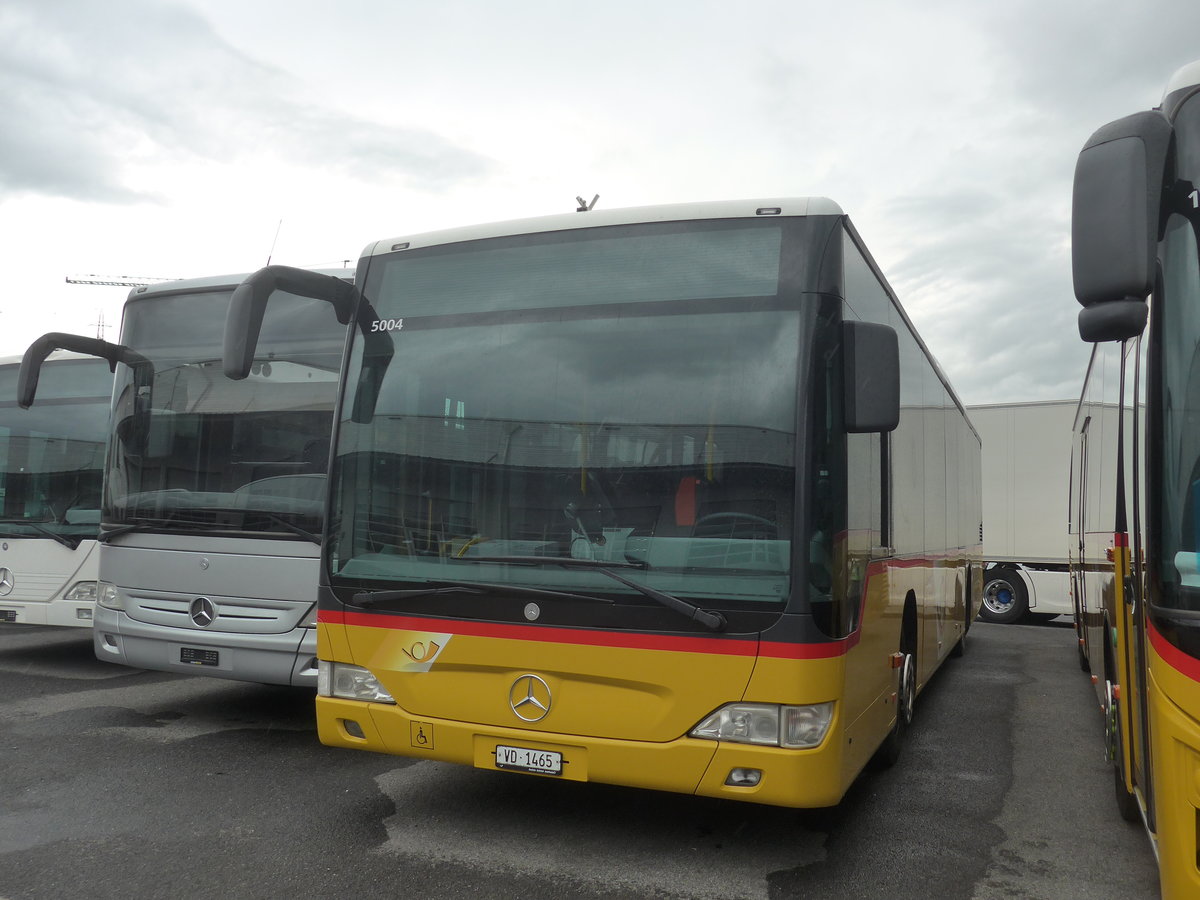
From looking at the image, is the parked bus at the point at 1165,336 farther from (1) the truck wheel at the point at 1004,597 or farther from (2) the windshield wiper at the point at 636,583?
(1) the truck wheel at the point at 1004,597

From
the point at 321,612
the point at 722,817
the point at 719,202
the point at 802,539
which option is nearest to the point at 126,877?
the point at 321,612

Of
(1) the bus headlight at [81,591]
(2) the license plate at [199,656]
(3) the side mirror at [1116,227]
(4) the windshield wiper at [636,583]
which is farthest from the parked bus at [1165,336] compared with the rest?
(1) the bus headlight at [81,591]

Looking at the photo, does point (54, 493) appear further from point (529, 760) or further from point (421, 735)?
point (529, 760)

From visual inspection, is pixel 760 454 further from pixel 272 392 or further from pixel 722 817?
pixel 272 392

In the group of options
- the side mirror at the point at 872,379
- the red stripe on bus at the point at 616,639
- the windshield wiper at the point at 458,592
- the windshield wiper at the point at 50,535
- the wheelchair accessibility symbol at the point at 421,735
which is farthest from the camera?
the windshield wiper at the point at 50,535

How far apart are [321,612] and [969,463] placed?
8.79m

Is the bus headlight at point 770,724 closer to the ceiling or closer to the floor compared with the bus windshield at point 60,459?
closer to the floor

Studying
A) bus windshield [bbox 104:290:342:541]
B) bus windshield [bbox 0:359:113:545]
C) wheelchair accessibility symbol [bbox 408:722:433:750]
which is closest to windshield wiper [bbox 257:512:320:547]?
bus windshield [bbox 104:290:342:541]

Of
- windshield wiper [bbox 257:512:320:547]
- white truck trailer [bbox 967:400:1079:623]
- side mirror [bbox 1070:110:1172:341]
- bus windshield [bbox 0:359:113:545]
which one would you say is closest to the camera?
side mirror [bbox 1070:110:1172:341]

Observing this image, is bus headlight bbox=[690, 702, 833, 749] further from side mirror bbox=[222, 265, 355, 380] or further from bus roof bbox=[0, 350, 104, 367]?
bus roof bbox=[0, 350, 104, 367]

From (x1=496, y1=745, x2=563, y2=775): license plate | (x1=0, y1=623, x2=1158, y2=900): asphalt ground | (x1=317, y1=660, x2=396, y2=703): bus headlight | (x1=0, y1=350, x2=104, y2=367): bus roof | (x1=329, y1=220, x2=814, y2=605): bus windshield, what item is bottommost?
(x1=0, y1=623, x2=1158, y2=900): asphalt ground

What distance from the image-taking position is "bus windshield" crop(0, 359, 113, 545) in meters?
9.34

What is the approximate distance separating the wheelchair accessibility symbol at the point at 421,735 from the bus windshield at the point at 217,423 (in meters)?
2.17

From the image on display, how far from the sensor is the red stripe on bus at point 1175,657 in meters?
2.70
